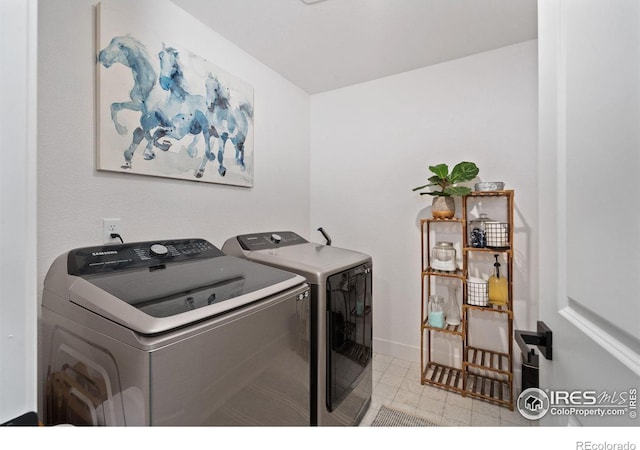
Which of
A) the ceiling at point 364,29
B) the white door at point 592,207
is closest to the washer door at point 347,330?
the white door at point 592,207

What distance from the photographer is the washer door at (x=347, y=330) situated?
4.72 feet

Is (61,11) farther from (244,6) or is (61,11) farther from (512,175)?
(512,175)

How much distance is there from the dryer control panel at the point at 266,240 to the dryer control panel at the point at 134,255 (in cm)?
26

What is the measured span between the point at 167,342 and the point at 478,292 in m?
1.91

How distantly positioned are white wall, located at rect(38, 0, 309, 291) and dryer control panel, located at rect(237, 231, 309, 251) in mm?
162

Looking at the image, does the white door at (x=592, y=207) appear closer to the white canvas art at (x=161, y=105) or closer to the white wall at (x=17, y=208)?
the white wall at (x=17, y=208)

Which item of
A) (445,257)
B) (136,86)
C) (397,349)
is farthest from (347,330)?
(136,86)

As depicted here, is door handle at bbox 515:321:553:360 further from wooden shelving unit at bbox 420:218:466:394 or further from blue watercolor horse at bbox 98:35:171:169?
blue watercolor horse at bbox 98:35:171:169

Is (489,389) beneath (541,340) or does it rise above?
beneath

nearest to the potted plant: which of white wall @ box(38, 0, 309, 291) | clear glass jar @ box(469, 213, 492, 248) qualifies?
clear glass jar @ box(469, 213, 492, 248)

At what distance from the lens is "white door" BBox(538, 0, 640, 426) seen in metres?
0.38

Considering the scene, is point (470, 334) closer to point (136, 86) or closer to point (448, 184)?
point (448, 184)

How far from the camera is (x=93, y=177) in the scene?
3.99 ft
